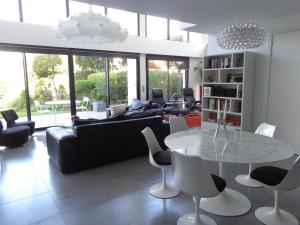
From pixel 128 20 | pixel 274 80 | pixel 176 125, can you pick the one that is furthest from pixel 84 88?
pixel 274 80

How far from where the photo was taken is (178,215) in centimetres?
235

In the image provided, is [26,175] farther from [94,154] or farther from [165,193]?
[165,193]

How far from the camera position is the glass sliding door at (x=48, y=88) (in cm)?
625

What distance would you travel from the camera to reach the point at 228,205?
8.19ft

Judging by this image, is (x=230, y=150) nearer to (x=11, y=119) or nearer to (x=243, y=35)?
(x=243, y=35)

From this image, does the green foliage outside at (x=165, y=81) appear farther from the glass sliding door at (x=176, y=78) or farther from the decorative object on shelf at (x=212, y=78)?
the decorative object on shelf at (x=212, y=78)

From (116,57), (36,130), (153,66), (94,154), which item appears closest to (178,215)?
(94,154)

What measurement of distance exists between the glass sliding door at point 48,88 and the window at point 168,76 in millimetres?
3002

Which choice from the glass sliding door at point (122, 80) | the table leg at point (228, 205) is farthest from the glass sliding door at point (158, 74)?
the table leg at point (228, 205)

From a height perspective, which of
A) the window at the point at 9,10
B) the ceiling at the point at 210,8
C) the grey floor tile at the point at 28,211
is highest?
the window at the point at 9,10

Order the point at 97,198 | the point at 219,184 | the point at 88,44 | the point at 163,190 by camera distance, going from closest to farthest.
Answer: the point at 219,184 → the point at 97,198 → the point at 163,190 → the point at 88,44

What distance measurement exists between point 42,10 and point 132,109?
11.8 feet

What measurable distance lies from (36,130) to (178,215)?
17.3 feet

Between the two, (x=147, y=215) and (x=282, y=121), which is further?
(x=282, y=121)
